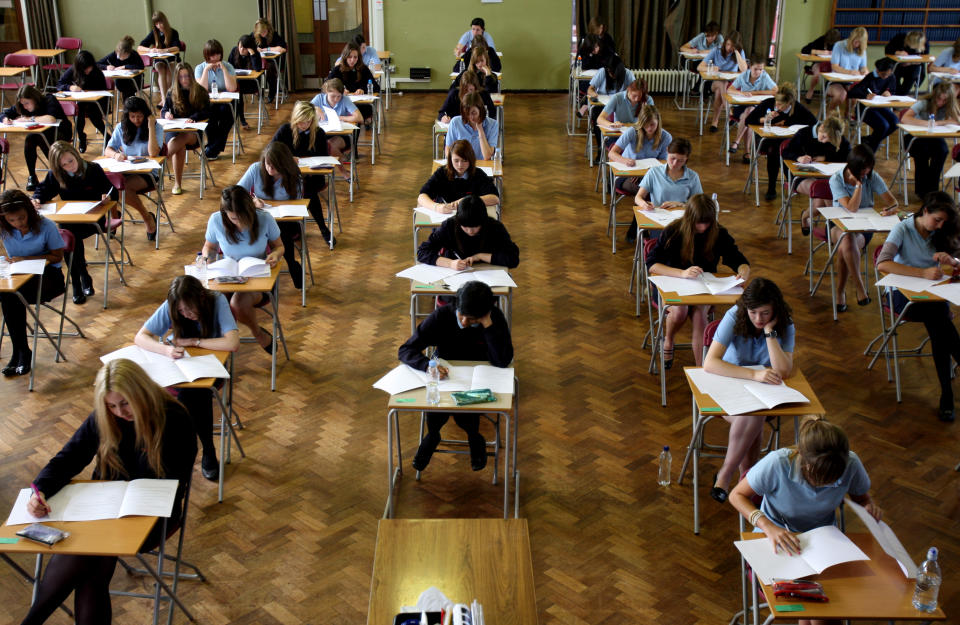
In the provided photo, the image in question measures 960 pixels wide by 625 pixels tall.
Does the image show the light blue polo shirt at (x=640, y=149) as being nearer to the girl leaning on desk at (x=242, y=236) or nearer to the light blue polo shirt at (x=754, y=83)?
the light blue polo shirt at (x=754, y=83)

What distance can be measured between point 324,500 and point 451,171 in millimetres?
2778

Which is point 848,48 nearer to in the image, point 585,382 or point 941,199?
point 941,199

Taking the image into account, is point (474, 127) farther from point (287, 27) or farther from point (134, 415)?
point (287, 27)

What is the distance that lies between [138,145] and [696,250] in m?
5.21

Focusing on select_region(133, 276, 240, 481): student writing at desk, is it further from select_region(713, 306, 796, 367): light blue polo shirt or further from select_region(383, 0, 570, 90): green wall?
select_region(383, 0, 570, 90): green wall

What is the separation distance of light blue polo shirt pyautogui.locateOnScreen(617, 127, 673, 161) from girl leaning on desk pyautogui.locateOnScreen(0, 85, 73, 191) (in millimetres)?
5606

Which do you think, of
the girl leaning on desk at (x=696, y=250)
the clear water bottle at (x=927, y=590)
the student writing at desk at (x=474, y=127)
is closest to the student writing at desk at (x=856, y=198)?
the girl leaning on desk at (x=696, y=250)

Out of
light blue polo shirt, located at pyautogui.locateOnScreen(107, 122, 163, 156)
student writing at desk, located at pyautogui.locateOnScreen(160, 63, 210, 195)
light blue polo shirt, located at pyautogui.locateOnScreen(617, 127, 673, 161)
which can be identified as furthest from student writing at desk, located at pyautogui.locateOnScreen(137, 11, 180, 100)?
light blue polo shirt, located at pyautogui.locateOnScreen(617, 127, 673, 161)

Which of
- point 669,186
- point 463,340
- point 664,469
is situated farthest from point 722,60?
point 463,340

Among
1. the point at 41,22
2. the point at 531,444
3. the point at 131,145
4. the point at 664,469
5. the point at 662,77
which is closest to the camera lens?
the point at 664,469

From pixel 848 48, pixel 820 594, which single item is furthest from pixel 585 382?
pixel 848 48

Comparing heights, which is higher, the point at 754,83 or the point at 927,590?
the point at 754,83

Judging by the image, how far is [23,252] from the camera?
18.6 feet

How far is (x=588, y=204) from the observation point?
29.2ft
